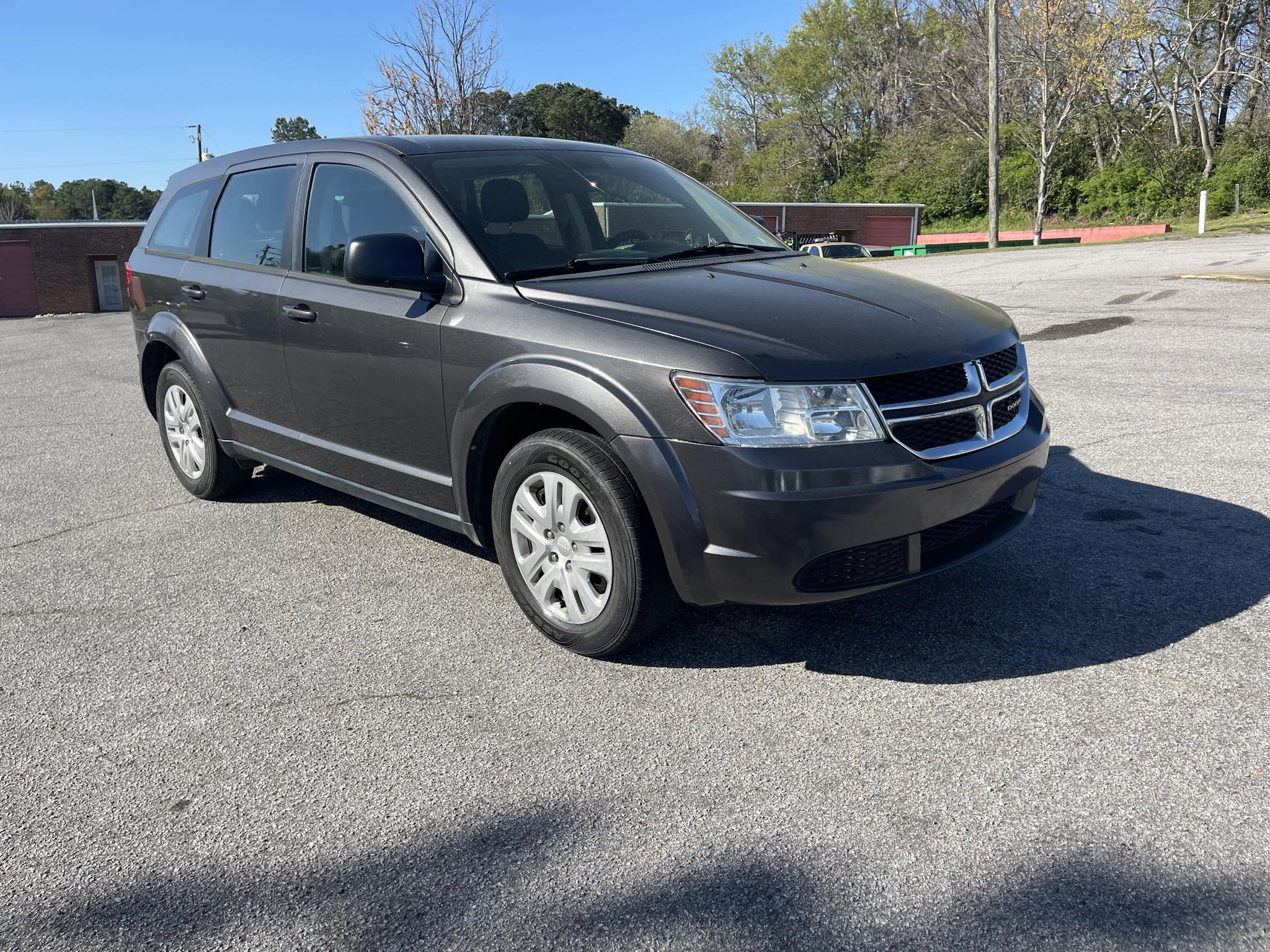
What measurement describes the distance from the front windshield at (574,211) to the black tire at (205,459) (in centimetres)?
213

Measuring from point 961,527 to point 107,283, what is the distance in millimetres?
49352

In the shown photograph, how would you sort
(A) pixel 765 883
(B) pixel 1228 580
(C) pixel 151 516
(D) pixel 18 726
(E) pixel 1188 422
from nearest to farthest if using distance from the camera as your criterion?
1. (A) pixel 765 883
2. (D) pixel 18 726
3. (B) pixel 1228 580
4. (C) pixel 151 516
5. (E) pixel 1188 422

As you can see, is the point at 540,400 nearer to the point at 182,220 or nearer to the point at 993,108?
the point at 182,220

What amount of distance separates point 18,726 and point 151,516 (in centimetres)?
246

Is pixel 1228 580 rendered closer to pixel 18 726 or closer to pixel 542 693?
pixel 542 693

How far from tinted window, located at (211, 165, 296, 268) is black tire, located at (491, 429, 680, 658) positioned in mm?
2040

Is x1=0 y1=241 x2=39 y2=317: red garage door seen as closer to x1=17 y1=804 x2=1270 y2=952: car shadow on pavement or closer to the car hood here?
the car hood

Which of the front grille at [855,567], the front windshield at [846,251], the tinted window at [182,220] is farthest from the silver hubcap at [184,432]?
the front windshield at [846,251]

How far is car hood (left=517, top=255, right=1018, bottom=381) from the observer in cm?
323

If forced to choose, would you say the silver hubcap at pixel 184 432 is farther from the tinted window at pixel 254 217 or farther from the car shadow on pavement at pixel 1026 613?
the car shadow on pavement at pixel 1026 613

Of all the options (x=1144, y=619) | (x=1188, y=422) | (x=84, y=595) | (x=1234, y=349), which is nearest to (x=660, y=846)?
Answer: (x=1144, y=619)

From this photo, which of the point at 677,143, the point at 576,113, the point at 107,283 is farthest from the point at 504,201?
the point at 576,113

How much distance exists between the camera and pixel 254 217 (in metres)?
5.16

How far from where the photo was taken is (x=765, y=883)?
2.43 meters
